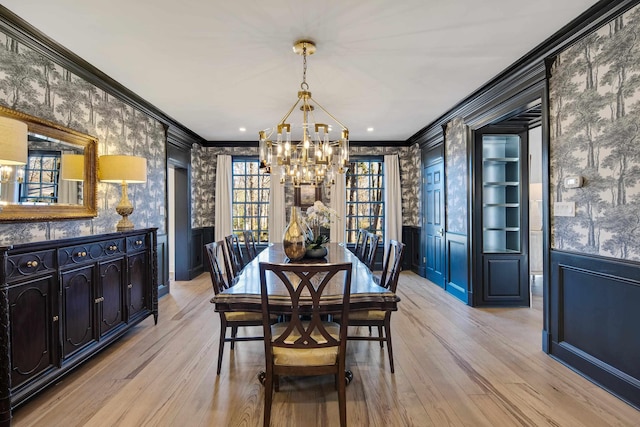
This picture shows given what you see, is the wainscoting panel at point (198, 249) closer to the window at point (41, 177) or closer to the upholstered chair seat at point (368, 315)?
the window at point (41, 177)

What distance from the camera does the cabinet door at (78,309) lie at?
2.47 meters

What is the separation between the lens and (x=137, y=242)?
11.5 ft

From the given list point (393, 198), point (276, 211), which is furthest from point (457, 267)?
point (276, 211)

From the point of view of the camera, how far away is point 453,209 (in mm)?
5027

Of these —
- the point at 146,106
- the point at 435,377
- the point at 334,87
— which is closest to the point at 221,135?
the point at 146,106

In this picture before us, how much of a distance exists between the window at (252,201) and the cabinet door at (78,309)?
14.1 ft

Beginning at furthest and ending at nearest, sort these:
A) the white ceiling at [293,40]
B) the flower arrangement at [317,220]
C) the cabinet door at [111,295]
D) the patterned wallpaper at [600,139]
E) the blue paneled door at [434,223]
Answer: the blue paneled door at [434,223], the flower arrangement at [317,220], the cabinet door at [111,295], the white ceiling at [293,40], the patterned wallpaper at [600,139]

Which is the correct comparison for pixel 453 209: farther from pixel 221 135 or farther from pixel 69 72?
pixel 69 72

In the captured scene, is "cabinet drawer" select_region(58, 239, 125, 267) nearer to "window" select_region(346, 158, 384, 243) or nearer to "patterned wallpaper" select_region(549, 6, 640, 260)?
"patterned wallpaper" select_region(549, 6, 640, 260)

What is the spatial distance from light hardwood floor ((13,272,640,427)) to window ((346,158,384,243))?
3.74m

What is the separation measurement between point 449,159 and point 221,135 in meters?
4.05

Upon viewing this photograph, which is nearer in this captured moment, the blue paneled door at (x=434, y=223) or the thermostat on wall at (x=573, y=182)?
the thermostat on wall at (x=573, y=182)

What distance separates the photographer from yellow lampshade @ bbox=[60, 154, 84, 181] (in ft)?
10.0

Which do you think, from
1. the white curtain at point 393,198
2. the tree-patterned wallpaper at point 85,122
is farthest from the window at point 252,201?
the white curtain at point 393,198
